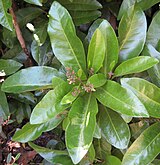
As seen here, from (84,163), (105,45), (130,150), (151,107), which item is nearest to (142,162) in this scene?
(130,150)

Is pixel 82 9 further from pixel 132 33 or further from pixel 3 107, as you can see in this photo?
pixel 3 107

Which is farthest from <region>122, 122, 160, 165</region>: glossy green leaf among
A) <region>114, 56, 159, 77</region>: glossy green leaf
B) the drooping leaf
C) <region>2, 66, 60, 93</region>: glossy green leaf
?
the drooping leaf

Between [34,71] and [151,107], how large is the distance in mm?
433

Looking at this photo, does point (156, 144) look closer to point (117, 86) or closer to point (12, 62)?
point (117, 86)

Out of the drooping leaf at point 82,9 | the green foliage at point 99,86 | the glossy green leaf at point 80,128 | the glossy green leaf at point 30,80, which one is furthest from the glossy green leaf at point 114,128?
the drooping leaf at point 82,9

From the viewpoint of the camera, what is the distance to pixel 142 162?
3.98 ft

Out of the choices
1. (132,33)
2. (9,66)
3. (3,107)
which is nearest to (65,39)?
(132,33)

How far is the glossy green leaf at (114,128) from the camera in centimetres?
126

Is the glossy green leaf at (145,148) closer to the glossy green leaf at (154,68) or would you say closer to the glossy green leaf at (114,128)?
the glossy green leaf at (114,128)

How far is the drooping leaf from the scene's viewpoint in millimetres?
1428

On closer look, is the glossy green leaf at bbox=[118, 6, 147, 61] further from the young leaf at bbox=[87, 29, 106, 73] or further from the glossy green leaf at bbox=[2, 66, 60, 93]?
the glossy green leaf at bbox=[2, 66, 60, 93]

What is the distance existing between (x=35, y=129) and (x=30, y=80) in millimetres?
197

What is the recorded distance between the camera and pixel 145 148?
124 centimetres

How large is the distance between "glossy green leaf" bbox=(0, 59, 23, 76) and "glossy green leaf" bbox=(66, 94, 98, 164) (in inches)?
14.2
